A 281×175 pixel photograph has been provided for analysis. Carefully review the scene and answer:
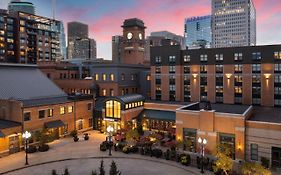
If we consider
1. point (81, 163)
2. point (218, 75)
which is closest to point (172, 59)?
point (218, 75)

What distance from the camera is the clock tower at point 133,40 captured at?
95.4 meters

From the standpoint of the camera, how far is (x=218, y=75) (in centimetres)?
5772

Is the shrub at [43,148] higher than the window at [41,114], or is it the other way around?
the window at [41,114]

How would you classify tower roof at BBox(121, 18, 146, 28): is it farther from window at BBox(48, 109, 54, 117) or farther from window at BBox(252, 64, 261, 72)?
window at BBox(48, 109, 54, 117)

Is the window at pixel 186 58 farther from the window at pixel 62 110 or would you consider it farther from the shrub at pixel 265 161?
the shrub at pixel 265 161

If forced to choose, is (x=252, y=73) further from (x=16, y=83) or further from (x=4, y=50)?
(x=4, y=50)

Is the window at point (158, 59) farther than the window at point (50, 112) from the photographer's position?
Yes

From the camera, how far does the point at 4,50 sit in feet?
410

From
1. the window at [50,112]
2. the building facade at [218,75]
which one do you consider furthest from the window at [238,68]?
the window at [50,112]

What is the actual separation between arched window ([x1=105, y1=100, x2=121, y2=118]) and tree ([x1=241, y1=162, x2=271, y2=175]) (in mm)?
27840

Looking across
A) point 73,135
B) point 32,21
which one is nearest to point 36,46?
point 32,21

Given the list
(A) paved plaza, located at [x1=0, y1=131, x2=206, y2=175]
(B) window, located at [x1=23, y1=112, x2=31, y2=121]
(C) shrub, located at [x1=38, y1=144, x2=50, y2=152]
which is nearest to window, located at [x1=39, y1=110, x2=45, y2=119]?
(B) window, located at [x1=23, y1=112, x2=31, y2=121]

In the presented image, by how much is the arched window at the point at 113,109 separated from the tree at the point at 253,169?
27.8m

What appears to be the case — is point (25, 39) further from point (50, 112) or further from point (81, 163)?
point (81, 163)
